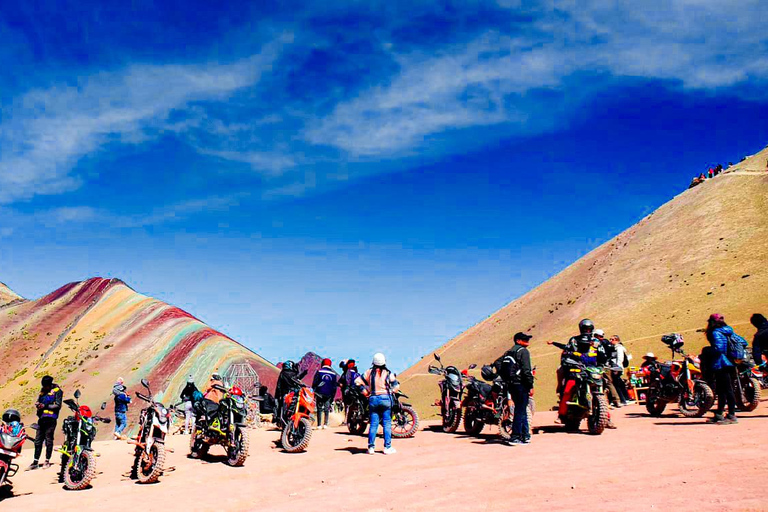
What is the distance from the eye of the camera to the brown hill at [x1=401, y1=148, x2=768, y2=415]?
3512 centimetres

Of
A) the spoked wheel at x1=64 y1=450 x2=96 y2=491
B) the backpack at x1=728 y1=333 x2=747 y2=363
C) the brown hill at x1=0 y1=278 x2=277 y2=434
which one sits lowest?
the spoked wheel at x1=64 y1=450 x2=96 y2=491

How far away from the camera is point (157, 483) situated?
417 inches

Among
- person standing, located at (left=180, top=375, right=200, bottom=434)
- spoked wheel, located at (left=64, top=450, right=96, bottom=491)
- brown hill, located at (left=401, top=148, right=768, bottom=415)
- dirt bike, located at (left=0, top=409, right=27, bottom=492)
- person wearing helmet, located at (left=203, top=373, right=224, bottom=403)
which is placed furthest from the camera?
brown hill, located at (left=401, top=148, right=768, bottom=415)

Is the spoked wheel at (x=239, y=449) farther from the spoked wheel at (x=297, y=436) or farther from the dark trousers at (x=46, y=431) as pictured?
the dark trousers at (x=46, y=431)

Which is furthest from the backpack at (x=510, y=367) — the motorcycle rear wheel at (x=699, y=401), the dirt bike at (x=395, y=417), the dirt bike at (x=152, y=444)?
the dirt bike at (x=152, y=444)

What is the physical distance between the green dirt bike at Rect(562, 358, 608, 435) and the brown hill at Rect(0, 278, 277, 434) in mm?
28727

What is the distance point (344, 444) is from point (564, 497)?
24.8 ft

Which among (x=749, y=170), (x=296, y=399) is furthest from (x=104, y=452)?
(x=749, y=170)

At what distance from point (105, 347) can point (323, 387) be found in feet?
118

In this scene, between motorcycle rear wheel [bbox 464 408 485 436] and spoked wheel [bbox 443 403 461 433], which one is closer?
motorcycle rear wheel [bbox 464 408 485 436]

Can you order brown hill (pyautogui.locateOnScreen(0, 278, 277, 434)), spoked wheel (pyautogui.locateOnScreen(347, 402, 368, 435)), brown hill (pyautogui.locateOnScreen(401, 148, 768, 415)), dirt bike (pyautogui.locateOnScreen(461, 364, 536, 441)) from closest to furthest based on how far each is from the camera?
dirt bike (pyautogui.locateOnScreen(461, 364, 536, 441))
spoked wheel (pyautogui.locateOnScreen(347, 402, 368, 435))
brown hill (pyautogui.locateOnScreen(401, 148, 768, 415))
brown hill (pyautogui.locateOnScreen(0, 278, 277, 434))

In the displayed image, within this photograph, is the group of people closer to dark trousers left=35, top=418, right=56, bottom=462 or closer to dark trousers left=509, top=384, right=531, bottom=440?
dark trousers left=509, top=384, right=531, bottom=440

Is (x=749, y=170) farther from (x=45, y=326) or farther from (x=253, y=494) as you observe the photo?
(x=45, y=326)

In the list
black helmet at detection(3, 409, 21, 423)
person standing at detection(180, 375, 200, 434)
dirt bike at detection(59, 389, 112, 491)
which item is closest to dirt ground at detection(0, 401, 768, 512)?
dirt bike at detection(59, 389, 112, 491)
